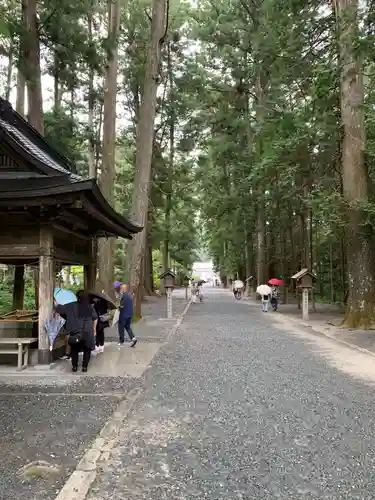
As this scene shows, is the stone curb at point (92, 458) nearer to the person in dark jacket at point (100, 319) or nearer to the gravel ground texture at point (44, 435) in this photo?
the gravel ground texture at point (44, 435)

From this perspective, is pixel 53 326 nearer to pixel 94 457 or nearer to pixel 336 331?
pixel 94 457

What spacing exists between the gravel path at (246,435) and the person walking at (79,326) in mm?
1320

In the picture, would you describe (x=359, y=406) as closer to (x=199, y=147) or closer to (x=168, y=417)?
(x=168, y=417)

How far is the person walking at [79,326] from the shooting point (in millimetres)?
8852

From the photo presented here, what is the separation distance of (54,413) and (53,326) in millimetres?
3329

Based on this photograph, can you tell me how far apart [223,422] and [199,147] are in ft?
112

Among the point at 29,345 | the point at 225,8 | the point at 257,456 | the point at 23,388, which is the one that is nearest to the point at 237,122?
the point at 225,8

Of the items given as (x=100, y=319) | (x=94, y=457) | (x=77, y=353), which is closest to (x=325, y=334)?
(x=100, y=319)

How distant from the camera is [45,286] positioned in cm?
939

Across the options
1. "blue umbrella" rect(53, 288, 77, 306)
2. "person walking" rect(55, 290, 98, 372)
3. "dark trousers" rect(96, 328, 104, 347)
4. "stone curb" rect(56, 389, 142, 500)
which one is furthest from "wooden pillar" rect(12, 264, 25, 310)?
"stone curb" rect(56, 389, 142, 500)

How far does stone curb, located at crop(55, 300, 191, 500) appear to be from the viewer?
12.8 ft

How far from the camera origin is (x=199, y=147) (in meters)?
38.6

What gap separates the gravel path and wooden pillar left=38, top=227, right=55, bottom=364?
217 centimetres

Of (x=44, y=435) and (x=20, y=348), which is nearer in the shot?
(x=44, y=435)
